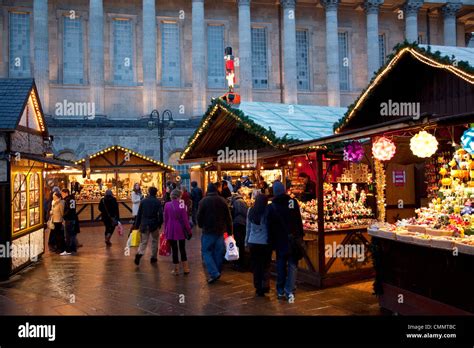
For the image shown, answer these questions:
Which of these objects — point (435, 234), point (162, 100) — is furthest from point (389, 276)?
point (162, 100)

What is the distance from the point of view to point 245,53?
33.1 m

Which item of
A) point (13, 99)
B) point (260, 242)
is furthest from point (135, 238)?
point (260, 242)

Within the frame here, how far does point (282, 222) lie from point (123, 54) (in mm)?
28666

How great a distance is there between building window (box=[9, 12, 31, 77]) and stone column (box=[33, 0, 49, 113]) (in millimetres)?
1406

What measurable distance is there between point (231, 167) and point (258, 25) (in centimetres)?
2308

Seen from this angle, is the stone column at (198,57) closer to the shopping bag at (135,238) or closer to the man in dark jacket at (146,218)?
the shopping bag at (135,238)

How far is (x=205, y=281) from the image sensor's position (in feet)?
28.9

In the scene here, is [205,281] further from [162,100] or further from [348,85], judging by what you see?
[348,85]

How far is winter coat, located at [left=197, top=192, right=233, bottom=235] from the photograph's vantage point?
8609mm

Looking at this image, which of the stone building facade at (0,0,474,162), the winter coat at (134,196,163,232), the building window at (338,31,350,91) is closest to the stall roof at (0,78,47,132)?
the winter coat at (134,196,163,232)

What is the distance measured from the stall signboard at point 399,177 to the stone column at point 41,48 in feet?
81.5

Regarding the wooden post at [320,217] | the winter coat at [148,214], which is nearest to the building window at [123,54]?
the winter coat at [148,214]

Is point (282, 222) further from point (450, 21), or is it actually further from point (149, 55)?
point (450, 21)

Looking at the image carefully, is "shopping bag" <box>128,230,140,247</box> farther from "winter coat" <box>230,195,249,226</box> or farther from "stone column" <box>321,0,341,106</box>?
"stone column" <box>321,0,341,106</box>
